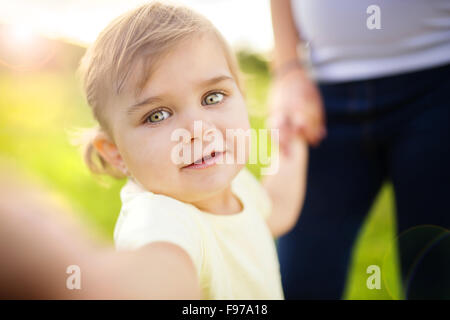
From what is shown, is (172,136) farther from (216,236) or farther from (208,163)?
(216,236)

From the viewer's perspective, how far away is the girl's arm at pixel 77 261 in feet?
1.61

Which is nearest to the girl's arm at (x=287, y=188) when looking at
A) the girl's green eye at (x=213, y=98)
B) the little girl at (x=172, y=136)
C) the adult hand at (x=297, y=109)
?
the adult hand at (x=297, y=109)

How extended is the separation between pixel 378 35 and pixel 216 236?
19.9 inches

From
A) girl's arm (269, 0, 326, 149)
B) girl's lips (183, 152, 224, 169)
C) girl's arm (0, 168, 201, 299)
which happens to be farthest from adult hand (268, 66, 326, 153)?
girl's arm (0, 168, 201, 299)

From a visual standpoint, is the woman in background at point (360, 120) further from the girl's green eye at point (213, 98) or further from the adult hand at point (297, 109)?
the girl's green eye at point (213, 98)

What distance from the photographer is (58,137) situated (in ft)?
3.63

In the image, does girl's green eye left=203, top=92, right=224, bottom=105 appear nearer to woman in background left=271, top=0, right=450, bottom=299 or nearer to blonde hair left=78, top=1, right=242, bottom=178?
blonde hair left=78, top=1, right=242, bottom=178

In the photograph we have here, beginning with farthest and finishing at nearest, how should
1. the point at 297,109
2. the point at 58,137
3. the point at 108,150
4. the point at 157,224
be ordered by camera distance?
1. the point at 58,137
2. the point at 297,109
3. the point at 108,150
4. the point at 157,224

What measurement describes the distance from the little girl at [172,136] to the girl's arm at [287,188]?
192 mm

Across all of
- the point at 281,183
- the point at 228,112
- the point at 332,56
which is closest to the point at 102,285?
the point at 228,112

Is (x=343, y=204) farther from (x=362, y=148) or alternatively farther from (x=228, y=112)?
(x=228, y=112)

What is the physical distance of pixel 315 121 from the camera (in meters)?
0.94

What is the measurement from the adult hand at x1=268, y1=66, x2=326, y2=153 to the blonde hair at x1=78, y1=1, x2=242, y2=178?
13.8 inches

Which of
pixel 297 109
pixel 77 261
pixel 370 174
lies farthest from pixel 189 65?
pixel 370 174
